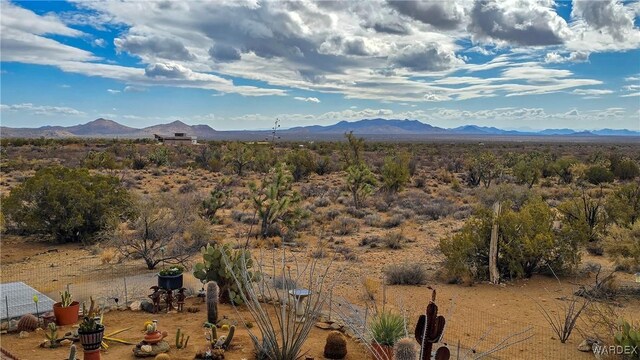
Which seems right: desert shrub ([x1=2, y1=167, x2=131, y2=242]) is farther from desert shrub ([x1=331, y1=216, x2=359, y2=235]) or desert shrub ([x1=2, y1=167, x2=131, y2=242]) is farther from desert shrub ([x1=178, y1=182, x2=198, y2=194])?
desert shrub ([x1=178, y1=182, x2=198, y2=194])

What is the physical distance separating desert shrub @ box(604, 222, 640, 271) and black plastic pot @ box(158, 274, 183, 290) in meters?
10.1

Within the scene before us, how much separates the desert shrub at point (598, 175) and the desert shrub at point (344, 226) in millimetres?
20268

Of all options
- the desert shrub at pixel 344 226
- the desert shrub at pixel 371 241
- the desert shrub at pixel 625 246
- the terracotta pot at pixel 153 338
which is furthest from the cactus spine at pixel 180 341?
the desert shrub at pixel 344 226

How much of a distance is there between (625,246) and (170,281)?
34.0ft

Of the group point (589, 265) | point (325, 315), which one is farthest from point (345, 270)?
point (589, 265)

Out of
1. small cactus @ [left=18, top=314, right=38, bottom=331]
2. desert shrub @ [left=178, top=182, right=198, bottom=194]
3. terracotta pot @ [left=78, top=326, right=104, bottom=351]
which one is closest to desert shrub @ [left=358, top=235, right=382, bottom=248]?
small cactus @ [left=18, top=314, right=38, bottom=331]

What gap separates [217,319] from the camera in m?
9.74

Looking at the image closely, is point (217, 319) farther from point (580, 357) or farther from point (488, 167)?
point (488, 167)

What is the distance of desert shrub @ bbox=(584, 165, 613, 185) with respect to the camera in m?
32.6

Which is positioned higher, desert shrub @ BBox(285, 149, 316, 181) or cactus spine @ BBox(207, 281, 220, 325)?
desert shrub @ BBox(285, 149, 316, 181)

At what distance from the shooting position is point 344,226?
64.1ft

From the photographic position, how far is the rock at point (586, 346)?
8547 millimetres

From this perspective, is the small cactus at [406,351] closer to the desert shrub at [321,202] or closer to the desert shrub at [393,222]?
the desert shrub at [393,222]

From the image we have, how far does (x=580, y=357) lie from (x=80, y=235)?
14.9 metres
